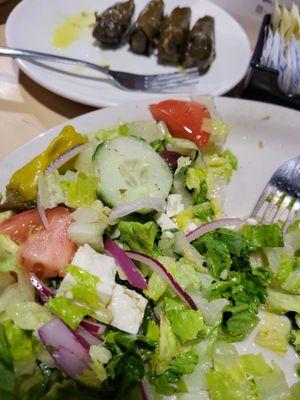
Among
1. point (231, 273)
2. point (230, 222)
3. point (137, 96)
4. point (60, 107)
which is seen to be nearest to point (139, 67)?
point (137, 96)

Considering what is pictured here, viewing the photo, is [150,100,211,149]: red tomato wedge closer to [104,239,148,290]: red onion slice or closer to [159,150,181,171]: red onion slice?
[159,150,181,171]: red onion slice

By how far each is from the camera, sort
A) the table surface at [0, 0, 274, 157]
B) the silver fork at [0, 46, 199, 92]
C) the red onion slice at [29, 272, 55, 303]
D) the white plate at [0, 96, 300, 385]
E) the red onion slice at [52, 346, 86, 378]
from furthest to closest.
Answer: the silver fork at [0, 46, 199, 92]
the table surface at [0, 0, 274, 157]
the white plate at [0, 96, 300, 385]
the red onion slice at [29, 272, 55, 303]
the red onion slice at [52, 346, 86, 378]

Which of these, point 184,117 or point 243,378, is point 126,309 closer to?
point 243,378

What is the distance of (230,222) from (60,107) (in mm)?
919

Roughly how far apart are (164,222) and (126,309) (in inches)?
13.7

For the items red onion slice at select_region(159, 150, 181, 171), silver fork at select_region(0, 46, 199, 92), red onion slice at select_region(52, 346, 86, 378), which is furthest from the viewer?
silver fork at select_region(0, 46, 199, 92)

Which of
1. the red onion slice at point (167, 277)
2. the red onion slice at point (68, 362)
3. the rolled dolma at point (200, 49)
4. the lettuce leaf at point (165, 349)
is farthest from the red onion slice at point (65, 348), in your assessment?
the rolled dolma at point (200, 49)

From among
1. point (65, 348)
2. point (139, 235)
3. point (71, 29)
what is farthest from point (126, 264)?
point (71, 29)

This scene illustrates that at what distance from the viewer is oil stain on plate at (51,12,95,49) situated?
7.32 ft

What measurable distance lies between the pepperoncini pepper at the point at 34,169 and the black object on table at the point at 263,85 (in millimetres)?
800

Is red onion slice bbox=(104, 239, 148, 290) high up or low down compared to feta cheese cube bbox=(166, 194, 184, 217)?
down

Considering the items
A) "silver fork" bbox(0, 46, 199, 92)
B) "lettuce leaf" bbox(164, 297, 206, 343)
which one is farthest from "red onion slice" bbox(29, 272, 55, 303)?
"silver fork" bbox(0, 46, 199, 92)

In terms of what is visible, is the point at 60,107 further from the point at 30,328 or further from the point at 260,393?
the point at 260,393

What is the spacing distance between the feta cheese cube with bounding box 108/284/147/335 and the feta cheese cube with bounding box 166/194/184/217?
34cm
